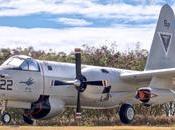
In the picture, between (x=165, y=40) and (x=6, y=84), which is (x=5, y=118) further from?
(x=165, y=40)

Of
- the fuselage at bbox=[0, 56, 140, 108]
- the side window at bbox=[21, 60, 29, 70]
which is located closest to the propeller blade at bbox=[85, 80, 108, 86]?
the fuselage at bbox=[0, 56, 140, 108]

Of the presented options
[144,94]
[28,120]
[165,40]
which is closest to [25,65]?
[28,120]

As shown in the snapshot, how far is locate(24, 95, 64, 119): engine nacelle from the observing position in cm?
3064

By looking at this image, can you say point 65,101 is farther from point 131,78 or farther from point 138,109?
point 138,109

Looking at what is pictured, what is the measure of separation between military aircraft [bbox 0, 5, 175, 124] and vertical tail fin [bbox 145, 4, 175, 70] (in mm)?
3347

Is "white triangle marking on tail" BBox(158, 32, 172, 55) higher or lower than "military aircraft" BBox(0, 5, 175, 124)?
higher

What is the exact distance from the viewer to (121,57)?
2005 inches

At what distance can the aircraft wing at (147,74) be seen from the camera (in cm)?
3244

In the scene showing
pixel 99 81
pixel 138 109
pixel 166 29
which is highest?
pixel 166 29

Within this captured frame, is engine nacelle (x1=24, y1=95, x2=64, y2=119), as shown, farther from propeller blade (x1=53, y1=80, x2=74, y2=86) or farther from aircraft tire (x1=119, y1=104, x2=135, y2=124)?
aircraft tire (x1=119, y1=104, x2=135, y2=124)

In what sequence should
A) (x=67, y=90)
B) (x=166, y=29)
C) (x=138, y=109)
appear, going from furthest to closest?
(x=138, y=109), (x=166, y=29), (x=67, y=90)

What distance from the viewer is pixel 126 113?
3438cm

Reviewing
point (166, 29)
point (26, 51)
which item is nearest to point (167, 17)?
point (166, 29)

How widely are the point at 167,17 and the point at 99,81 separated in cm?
1011
